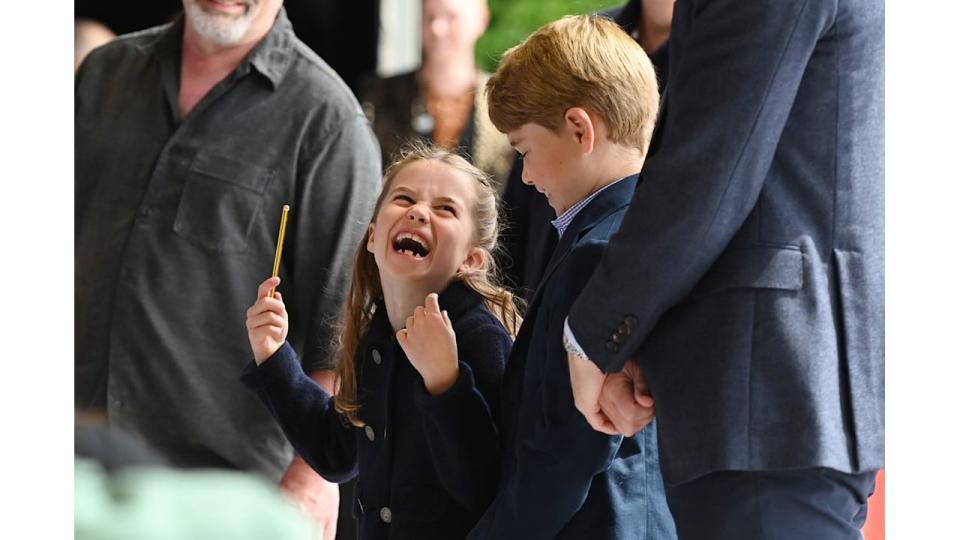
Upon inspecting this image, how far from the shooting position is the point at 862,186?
7.32ft

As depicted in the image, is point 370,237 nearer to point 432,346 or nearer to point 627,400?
point 432,346

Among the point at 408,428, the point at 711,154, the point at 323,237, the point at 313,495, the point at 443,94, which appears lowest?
the point at 313,495

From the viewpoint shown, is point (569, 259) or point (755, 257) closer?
point (755, 257)

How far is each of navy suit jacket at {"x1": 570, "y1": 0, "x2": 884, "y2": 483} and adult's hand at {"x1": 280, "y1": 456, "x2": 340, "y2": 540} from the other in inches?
37.1

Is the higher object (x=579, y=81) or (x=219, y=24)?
(x=579, y=81)

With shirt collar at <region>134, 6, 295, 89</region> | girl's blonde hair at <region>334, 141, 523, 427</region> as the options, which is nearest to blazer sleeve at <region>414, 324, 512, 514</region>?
girl's blonde hair at <region>334, 141, 523, 427</region>

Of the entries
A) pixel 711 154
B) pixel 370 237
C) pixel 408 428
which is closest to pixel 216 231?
pixel 370 237

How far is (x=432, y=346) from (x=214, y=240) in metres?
0.67

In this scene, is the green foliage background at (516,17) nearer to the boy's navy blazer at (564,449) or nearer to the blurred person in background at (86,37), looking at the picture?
the boy's navy blazer at (564,449)

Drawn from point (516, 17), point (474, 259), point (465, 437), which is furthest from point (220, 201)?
point (465, 437)

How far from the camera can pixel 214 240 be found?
9.48 feet

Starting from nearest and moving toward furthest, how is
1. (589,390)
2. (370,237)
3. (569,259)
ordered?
(589,390), (569,259), (370,237)

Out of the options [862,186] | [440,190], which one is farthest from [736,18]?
[440,190]

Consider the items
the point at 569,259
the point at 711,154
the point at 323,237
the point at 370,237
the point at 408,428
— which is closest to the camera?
the point at 711,154
